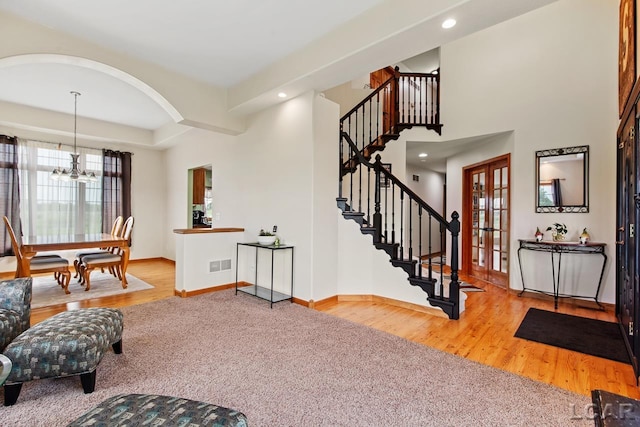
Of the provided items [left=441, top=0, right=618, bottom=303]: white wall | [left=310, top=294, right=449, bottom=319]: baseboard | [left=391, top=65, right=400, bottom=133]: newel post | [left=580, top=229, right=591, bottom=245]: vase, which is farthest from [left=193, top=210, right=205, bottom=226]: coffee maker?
[left=580, top=229, right=591, bottom=245]: vase

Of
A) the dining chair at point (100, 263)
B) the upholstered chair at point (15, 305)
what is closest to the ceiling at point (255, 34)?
the upholstered chair at point (15, 305)

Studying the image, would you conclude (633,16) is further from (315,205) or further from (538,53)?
(315,205)

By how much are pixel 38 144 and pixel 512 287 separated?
8.71 meters

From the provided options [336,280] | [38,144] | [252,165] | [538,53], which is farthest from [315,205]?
[38,144]

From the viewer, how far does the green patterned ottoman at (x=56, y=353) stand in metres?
1.76

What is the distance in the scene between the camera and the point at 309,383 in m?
2.03

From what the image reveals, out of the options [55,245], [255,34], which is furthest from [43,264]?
[255,34]

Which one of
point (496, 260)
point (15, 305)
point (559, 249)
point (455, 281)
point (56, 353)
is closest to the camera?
point (56, 353)

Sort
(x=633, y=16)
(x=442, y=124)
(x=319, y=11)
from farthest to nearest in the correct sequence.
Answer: (x=442, y=124) → (x=319, y=11) → (x=633, y=16)

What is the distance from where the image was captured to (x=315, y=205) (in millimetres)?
3764

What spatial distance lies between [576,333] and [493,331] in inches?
31.4

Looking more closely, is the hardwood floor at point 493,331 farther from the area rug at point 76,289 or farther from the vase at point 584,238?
the vase at point 584,238

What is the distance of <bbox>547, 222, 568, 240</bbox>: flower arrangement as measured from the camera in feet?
12.8

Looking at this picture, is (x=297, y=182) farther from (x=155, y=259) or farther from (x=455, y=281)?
(x=155, y=259)
